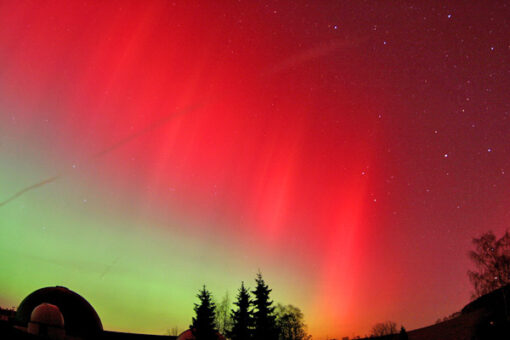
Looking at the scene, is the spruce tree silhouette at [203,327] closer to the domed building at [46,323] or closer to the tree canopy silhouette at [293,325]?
the domed building at [46,323]

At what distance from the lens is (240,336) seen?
30.8 m

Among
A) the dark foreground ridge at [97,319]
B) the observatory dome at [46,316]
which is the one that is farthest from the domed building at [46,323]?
the dark foreground ridge at [97,319]

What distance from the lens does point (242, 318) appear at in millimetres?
32062

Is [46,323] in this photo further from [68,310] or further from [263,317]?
[263,317]

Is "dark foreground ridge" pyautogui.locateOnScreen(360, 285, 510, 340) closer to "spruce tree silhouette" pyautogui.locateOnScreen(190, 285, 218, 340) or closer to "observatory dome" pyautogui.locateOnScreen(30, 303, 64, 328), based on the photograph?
"spruce tree silhouette" pyautogui.locateOnScreen(190, 285, 218, 340)

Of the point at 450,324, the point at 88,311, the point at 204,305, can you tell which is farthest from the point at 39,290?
the point at 450,324

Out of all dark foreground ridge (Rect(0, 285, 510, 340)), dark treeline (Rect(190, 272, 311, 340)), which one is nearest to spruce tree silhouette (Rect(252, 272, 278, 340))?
dark treeline (Rect(190, 272, 311, 340))

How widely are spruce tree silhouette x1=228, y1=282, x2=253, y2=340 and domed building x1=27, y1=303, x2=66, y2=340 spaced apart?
569 inches

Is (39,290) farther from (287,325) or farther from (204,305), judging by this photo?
(287,325)

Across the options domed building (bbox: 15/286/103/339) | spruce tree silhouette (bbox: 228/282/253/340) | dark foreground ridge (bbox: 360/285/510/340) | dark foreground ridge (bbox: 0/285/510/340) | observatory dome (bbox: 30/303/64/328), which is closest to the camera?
observatory dome (bbox: 30/303/64/328)

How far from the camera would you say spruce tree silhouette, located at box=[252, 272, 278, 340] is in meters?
28.9

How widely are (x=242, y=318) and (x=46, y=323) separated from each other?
1640 cm

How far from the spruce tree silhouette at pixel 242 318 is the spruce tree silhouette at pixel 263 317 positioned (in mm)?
1109

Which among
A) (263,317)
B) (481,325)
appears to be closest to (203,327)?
(263,317)
